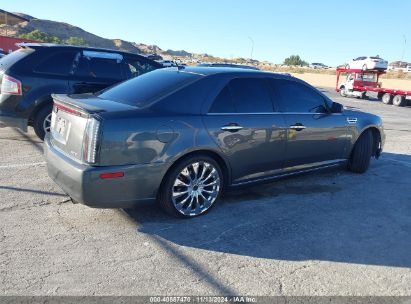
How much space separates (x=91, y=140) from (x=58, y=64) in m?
4.00

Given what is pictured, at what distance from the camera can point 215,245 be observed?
12.5 feet

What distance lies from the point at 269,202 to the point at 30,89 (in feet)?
14.5

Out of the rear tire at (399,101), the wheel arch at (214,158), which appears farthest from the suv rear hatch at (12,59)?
the rear tire at (399,101)

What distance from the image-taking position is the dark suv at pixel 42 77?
6602 millimetres

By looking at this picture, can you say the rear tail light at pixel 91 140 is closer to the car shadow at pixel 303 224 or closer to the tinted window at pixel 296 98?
the car shadow at pixel 303 224

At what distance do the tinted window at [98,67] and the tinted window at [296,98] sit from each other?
3775 millimetres

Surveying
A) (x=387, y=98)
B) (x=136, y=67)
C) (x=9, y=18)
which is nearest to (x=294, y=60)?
(x=9, y=18)

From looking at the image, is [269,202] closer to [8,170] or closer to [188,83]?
[188,83]

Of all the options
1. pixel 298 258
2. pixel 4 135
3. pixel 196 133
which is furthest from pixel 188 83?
pixel 4 135

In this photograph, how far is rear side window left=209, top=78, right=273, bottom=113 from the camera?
14.8 feet

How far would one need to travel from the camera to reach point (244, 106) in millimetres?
4699

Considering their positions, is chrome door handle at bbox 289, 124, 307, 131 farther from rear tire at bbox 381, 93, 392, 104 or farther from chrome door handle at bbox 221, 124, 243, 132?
rear tire at bbox 381, 93, 392, 104

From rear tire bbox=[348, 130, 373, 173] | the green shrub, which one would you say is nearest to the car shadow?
rear tire bbox=[348, 130, 373, 173]

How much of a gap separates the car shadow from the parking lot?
0.04ft
